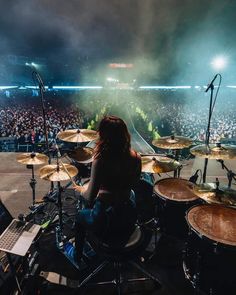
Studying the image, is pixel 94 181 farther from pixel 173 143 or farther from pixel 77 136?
pixel 173 143

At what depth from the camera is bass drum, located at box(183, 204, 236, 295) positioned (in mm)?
2660

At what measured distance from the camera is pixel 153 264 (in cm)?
373

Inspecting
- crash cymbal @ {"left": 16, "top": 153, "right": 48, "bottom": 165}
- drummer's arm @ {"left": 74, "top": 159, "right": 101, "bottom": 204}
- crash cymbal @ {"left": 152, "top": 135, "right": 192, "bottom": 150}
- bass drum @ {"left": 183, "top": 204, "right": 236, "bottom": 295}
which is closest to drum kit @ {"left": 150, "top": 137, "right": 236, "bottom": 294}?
bass drum @ {"left": 183, "top": 204, "right": 236, "bottom": 295}

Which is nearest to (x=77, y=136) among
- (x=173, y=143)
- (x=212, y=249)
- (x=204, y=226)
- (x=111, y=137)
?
(x=173, y=143)

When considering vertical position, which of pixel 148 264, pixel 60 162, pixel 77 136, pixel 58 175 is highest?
pixel 77 136

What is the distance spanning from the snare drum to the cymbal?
1.09 ft

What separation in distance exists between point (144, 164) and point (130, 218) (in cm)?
157

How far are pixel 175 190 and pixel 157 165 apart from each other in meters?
0.50

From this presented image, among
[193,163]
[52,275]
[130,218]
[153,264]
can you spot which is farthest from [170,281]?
[193,163]

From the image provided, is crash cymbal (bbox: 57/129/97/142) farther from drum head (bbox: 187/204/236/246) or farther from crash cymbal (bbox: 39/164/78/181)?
drum head (bbox: 187/204/236/246)

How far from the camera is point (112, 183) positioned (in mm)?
2717

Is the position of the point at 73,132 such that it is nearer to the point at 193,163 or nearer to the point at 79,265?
the point at 79,265

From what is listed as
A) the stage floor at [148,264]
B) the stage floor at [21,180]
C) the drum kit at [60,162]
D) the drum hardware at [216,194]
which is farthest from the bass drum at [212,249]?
the stage floor at [21,180]

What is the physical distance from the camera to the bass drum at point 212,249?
266 centimetres
